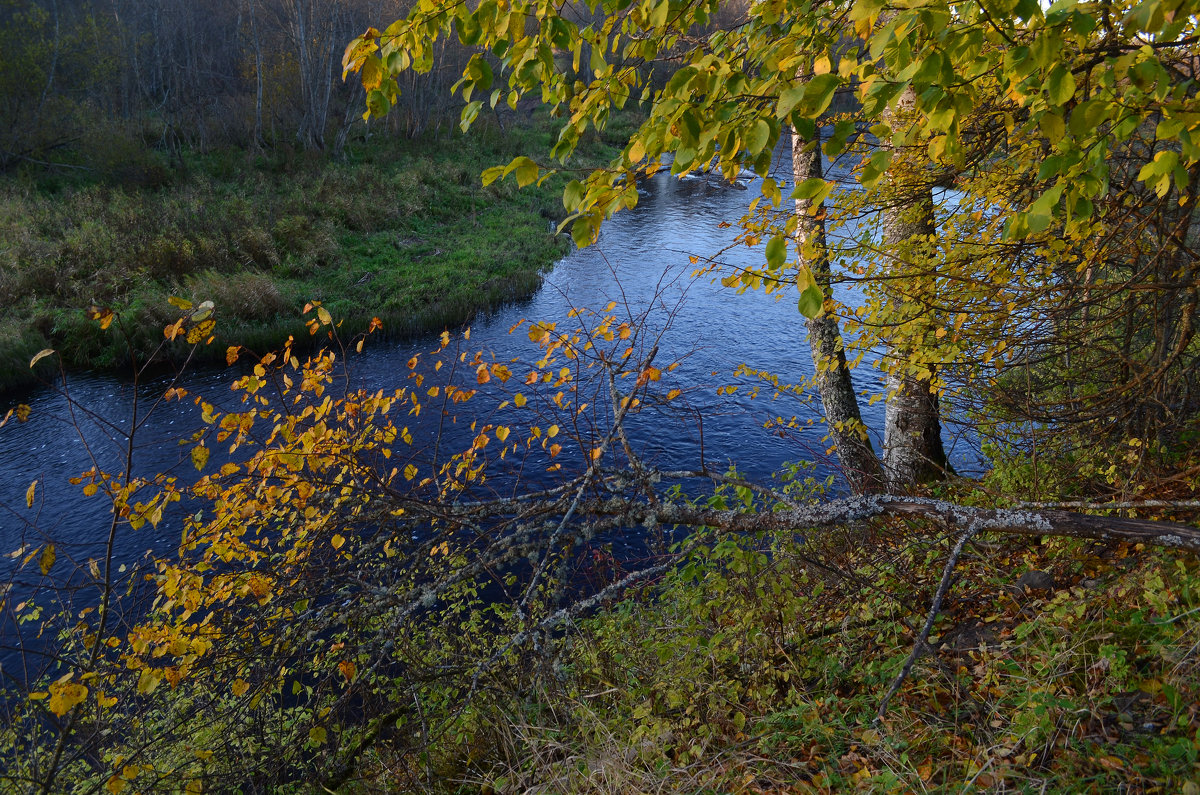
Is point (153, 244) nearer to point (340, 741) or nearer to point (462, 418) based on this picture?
point (462, 418)

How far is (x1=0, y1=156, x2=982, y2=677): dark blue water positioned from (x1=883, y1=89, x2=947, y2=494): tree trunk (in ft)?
1.22

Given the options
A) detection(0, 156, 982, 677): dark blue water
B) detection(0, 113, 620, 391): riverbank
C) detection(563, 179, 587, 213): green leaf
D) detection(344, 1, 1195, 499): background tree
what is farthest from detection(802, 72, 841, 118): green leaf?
detection(0, 113, 620, 391): riverbank

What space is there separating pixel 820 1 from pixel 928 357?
264 cm

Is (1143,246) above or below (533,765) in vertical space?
above

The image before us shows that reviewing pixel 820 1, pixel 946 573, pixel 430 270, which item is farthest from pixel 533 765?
pixel 430 270

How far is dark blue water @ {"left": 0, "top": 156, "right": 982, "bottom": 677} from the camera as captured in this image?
909 centimetres

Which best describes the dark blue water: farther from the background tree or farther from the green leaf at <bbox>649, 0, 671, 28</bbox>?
the green leaf at <bbox>649, 0, 671, 28</bbox>

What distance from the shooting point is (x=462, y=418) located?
37.9ft

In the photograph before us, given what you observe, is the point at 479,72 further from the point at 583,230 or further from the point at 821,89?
the point at 821,89

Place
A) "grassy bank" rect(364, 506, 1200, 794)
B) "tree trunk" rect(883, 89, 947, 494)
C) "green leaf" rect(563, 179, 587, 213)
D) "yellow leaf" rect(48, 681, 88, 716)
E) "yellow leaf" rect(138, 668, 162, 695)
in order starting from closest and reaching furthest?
"green leaf" rect(563, 179, 587, 213) → "grassy bank" rect(364, 506, 1200, 794) → "yellow leaf" rect(48, 681, 88, 716) → "yellow leaf" rect(138, 668, 162, 695) → "tree trunk" rect(883, 89, 947, 494)

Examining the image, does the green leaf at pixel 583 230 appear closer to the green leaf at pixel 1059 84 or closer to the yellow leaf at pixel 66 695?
the green leaf at pixel 1059 84

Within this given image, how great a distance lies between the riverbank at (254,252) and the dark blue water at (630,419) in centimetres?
128

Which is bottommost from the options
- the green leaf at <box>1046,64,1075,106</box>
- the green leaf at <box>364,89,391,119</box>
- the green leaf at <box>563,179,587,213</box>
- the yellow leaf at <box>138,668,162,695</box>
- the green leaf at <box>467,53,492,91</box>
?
the yellow leaf at <box>138,668,162,695</box>

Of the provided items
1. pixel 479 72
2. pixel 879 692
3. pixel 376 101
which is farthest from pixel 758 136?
pixel 879 692
